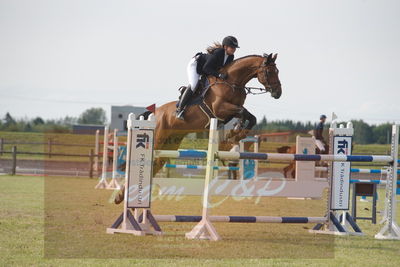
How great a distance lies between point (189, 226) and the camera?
688 centimetres

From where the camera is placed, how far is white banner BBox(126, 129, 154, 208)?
19.0 ft

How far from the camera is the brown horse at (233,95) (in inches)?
289

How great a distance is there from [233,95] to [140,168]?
211 centimetres

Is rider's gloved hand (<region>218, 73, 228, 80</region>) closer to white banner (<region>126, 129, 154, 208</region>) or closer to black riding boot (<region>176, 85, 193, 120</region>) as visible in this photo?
black riding boot (<region>176, 85, 193, 120</region>)

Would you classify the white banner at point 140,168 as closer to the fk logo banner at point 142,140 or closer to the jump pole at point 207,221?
the fk logo banner at point 142,140

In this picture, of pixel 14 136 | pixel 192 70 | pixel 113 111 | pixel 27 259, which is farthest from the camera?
pixel 14 136

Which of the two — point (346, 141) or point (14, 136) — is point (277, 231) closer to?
point (346, 141)

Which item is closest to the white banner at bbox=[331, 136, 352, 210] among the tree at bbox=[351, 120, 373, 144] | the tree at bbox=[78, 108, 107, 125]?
the tree at bbox=[351, 120, 373, 144]

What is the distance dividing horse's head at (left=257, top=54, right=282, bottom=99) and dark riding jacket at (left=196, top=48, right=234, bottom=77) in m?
0.53

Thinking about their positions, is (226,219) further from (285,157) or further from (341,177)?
(341,177)

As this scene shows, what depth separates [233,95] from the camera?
749cm

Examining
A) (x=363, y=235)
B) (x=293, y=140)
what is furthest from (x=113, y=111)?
(x=363, y=235)

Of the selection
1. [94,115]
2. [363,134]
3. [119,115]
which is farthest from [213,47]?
[94,115]

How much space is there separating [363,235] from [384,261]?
1.76 metres
